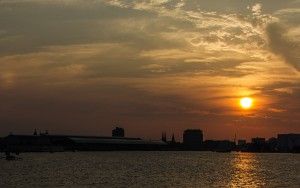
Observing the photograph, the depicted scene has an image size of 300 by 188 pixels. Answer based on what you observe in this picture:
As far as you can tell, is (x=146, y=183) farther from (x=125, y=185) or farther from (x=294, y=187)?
(x=294, y=187)

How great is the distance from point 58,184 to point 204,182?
1227 inches

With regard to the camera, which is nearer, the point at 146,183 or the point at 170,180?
the point at 146,183

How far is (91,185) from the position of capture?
114125mm

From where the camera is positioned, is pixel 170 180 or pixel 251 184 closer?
pixel 251 184

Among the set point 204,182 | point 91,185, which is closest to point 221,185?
point 204,182

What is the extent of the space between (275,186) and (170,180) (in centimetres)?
2340

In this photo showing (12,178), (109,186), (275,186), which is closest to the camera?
(109,186)

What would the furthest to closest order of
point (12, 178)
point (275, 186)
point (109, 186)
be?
point (12, 178)
point (275, 186)
point (109, 186)

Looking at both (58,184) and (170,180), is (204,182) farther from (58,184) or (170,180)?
(58,184)

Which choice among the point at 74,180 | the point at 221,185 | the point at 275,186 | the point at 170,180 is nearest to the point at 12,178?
the point at 74,180

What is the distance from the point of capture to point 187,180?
130875mm

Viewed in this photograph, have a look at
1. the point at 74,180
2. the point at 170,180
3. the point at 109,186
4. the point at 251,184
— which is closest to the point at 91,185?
the point at 109,186

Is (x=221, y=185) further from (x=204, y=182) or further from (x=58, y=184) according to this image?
(x=58, y=184)

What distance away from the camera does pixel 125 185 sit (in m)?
117
